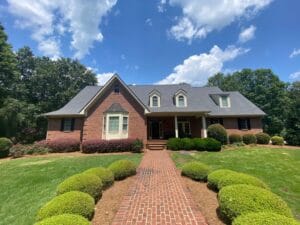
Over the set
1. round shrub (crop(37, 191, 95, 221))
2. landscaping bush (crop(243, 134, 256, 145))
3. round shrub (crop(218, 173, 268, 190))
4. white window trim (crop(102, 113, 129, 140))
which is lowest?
round shrub (crop(37, 191, 95, 221))

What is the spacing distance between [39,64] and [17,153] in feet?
93.5

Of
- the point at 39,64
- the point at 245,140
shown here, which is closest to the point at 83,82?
the point at 39,64

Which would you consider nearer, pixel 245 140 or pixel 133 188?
pixel 133 188

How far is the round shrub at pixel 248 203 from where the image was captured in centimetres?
412

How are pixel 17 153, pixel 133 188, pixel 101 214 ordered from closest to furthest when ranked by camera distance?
pixel 101 214 < pixel 133 188 < pixel 17 153

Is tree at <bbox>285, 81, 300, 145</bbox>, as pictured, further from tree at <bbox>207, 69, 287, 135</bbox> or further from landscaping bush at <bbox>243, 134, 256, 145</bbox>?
tree at <bbox>207, 69, 287, 135</bbox>

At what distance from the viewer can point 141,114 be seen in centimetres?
1828

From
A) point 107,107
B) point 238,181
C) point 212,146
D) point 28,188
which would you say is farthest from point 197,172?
point 107,107

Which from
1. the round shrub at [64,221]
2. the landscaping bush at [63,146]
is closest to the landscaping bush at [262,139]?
→ the landscaping bush at [63,146]

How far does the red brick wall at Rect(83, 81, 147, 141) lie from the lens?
17688 mm

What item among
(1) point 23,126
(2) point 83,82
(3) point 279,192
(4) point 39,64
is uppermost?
(4) point 39,64

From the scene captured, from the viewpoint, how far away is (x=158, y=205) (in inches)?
213

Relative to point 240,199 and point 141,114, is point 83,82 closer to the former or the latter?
point 141,114

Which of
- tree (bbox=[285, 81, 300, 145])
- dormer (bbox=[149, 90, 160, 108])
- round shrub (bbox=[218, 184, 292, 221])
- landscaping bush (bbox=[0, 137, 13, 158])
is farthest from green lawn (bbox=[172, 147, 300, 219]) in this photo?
landscaping bush (bbox=[0, 137, 13, 158])
